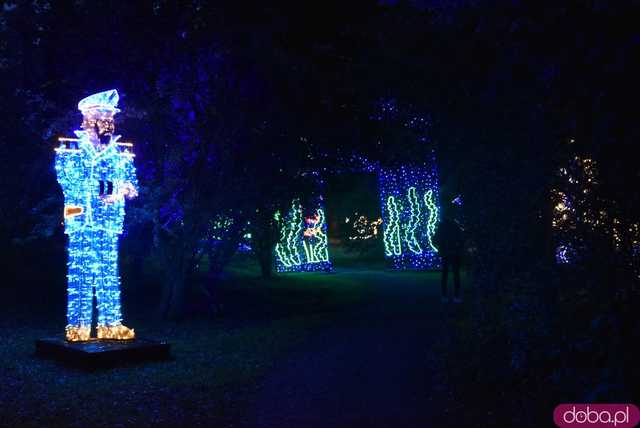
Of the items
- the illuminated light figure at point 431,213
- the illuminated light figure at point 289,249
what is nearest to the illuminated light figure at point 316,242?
the illuminated light figure at point 289,249

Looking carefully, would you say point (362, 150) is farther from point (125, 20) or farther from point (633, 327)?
point (633, 327)

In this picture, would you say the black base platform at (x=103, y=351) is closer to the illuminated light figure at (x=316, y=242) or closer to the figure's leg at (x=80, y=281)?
the figure's leg at (x=80, y=281)

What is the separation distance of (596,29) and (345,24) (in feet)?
38.5

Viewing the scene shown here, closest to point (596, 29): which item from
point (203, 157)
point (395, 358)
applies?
point (395, 358)

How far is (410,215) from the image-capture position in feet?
88.8

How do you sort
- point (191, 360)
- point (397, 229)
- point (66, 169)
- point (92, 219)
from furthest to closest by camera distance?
point (397, 229)
point (92, 219)
point (66, 169)
point (191, 360)

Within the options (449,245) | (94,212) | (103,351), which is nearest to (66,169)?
(94,212)

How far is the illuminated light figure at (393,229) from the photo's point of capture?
27.3 metres

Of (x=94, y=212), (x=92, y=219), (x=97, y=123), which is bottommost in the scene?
(x=92, y=219)

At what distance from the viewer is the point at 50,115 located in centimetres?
1472

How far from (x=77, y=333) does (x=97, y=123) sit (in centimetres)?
313

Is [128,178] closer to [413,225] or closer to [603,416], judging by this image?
[603,416]

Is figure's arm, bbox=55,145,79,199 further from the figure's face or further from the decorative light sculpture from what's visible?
the decorative light sculpture

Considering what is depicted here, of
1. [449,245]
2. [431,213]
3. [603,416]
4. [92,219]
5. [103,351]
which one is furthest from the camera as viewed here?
[431,213]
